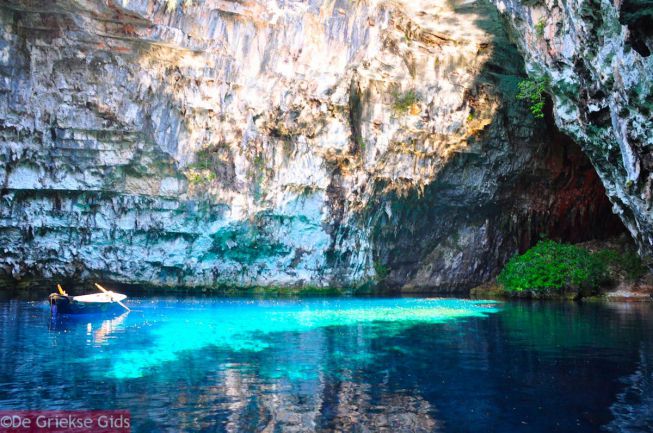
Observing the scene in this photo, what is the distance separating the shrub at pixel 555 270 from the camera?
2636cm

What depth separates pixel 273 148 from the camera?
2833cm

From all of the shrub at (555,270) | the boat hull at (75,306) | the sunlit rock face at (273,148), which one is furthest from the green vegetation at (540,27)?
the boat hull at (75,306)

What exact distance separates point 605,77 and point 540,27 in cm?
384

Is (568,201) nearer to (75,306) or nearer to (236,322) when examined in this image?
(236,322)

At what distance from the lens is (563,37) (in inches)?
634

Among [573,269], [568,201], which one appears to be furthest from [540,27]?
[568,201]

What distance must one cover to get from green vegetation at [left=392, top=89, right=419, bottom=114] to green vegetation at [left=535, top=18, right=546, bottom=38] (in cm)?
1024

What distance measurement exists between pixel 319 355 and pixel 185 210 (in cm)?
1917

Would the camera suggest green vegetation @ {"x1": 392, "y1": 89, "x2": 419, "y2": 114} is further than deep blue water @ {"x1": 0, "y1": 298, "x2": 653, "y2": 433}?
Yes

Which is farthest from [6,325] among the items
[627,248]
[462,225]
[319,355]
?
[627,248]

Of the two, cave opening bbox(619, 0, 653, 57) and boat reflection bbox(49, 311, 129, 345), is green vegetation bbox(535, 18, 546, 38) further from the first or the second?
boat reflection bbox(49, 311, 129, 345)

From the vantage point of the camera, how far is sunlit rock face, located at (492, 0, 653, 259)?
12.4m

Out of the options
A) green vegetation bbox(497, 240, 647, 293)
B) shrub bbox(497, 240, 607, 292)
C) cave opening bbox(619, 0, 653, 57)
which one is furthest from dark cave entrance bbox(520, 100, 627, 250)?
cave opening bbox(619, 0, 653, 57)

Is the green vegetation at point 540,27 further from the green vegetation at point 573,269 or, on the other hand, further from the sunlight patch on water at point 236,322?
the green vegetation at point 573,269
